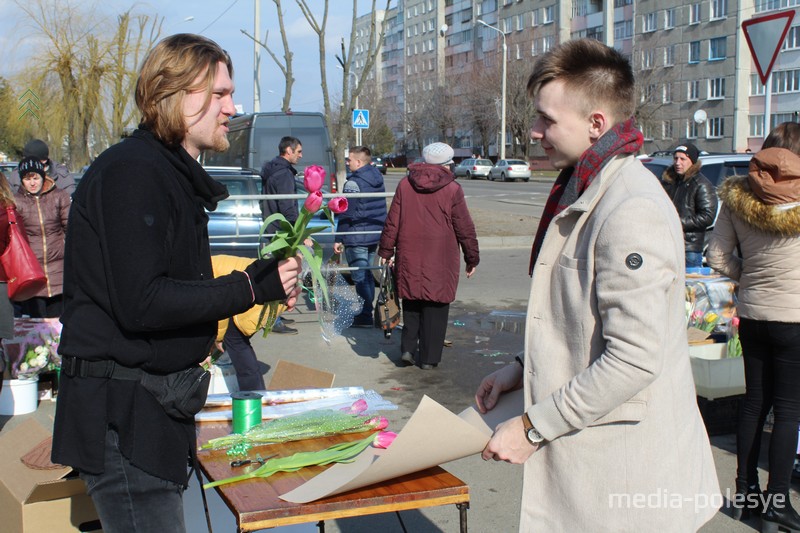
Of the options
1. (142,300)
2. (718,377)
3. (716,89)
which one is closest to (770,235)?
(718,377)

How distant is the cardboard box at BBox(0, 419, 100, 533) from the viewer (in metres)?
3.19

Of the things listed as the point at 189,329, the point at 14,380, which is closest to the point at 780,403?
the point at 189,329

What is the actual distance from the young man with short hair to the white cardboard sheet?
111mm

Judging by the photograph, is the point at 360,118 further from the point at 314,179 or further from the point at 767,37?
the point at 314,179

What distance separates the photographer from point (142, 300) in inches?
82.0

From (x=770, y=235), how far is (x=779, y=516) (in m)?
1.45

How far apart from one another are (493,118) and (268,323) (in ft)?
225

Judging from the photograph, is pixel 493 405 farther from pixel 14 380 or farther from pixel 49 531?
pixel 14 380

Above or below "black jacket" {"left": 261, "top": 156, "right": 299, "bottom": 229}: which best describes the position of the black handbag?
below

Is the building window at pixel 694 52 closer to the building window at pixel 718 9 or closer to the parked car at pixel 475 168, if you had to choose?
the building window at pixel 718 9

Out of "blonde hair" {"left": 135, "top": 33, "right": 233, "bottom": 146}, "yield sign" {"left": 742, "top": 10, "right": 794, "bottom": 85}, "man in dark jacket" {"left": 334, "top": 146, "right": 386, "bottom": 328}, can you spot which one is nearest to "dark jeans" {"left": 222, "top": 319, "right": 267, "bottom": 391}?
"blonde hair" {"left": 135, "top": 33, "right": 233, "bottom": 146}

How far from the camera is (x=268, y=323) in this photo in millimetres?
2779

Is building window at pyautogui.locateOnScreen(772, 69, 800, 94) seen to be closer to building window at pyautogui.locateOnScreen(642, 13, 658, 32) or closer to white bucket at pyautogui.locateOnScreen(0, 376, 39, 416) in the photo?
building window at pyautogui.locateOnScreen(642, 13, 658, 32)

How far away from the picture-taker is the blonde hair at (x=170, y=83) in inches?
88.0
